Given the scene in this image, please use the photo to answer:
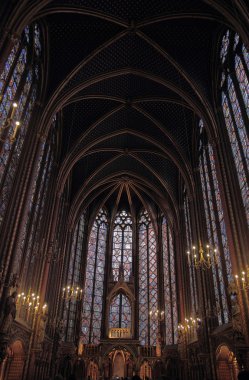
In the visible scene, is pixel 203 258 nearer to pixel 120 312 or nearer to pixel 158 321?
pixel 158 321

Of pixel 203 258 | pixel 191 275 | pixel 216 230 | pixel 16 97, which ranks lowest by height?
pixel 203 258

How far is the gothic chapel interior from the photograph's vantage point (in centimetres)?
1442

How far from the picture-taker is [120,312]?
2891 centimetres

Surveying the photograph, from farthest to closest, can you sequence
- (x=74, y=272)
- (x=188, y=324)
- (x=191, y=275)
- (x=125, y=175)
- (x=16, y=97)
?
(x=125, y=175) → (x=74, y=272) → (x=191, y=275) → (x=188, y=324) → (x=16, y=97)

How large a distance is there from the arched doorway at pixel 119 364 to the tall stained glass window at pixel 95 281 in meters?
2.34

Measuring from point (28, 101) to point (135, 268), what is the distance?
19827 mm

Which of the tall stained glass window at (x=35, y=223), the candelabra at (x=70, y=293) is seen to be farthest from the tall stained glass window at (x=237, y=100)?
the candelabra at (x=70, y=293)

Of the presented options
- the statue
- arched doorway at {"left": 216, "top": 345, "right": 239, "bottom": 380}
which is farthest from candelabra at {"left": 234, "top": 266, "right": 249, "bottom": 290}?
the statue

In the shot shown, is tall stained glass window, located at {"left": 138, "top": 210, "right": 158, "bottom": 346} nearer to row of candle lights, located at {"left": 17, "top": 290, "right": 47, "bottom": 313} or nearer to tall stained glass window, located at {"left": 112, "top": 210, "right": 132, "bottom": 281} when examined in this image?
tall stained glass window, located at {"left": 112, "top": 210, "right": 132, "bottom": 281}

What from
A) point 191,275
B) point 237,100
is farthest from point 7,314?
point 237,100

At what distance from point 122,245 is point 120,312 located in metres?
6.64

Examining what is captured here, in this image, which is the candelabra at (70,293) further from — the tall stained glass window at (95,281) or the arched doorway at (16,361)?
the arched doorway at (16,361)

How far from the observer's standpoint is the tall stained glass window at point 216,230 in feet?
54.2

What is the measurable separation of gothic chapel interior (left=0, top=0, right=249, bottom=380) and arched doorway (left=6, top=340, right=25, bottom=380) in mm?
82
